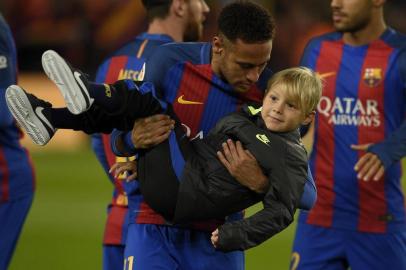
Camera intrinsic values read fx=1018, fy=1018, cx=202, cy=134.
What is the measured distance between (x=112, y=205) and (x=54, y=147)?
9.64 m

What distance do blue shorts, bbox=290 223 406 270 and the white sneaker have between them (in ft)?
6.75

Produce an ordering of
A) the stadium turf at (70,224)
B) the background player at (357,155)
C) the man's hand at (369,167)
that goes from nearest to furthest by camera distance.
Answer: the man's hand at (369,167) < the background player at (357,155) < the stadium turf at (70,224)

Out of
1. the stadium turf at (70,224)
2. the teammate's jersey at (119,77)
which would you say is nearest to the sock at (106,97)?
the teammate's jersey at (119,77)

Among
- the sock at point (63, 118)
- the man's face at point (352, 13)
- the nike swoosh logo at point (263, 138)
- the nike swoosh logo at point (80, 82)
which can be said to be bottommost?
the man's face at point (352, 13)

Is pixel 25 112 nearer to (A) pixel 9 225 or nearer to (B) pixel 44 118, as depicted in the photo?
(B) pixel 44 118

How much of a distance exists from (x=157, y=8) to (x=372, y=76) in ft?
4.33

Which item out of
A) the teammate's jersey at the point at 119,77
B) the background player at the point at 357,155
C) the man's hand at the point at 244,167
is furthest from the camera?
the background player at the point at 357,155

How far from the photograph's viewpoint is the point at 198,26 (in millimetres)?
5930

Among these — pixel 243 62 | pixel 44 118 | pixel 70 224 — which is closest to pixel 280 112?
pixel 243 62

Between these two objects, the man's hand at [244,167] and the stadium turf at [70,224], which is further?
the stadium turf at [70,224]

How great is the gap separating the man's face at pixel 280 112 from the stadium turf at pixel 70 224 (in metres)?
4.49

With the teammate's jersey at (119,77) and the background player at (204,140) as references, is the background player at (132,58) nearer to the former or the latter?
the teammate's jersey at (119,77)

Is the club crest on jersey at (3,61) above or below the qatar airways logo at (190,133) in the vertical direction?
below

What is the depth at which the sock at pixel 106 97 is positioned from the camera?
4.29 m
